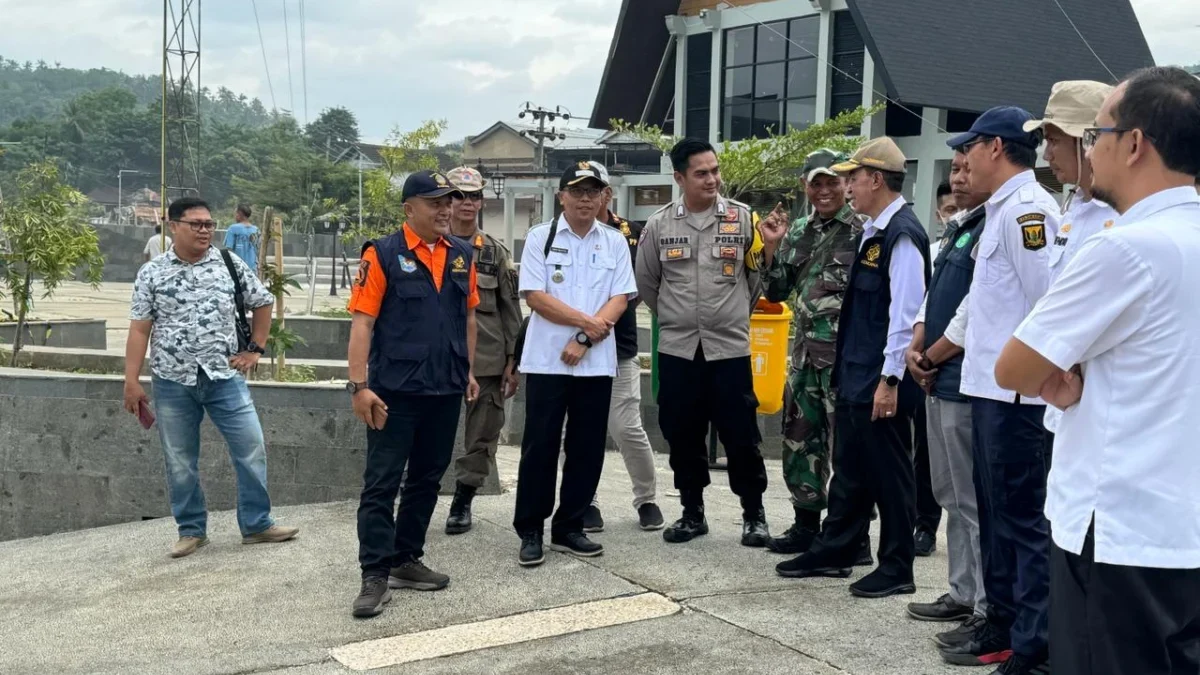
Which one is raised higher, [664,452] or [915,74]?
[915,74]

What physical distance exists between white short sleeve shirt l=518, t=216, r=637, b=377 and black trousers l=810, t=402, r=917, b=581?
1202 millimetres

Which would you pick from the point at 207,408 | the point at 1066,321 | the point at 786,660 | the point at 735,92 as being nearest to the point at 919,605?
the point at 786,660

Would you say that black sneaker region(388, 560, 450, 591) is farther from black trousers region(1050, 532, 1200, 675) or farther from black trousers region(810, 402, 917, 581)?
black trousers region(1050, 532, 1200, 675)

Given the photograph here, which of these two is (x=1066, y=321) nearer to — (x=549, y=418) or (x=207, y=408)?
(x=549, y=418)

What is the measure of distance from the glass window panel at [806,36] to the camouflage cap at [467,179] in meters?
22.2

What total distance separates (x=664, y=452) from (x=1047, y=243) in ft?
18.4

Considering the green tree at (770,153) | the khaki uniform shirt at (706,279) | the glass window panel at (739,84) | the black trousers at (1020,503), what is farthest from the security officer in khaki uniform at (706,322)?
the glass window panel at (739,84)

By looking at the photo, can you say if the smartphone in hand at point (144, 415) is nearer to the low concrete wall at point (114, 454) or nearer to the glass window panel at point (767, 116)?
the low concrete wall at point (114, 454)

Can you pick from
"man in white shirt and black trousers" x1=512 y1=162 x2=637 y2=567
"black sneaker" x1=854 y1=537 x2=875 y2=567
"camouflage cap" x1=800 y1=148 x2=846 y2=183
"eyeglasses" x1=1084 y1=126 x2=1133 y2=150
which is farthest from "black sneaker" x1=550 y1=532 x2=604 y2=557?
"eyeglasses" x1=1084 y1=126 x2=1133 y2=150

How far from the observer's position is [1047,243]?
3.71 metres

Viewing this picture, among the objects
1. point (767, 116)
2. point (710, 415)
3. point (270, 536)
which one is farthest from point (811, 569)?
point (767, 116)

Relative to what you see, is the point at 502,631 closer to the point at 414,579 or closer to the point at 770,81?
the point at 414,579

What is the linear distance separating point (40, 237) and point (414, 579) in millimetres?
6608

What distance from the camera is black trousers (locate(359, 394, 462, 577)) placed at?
472cm
